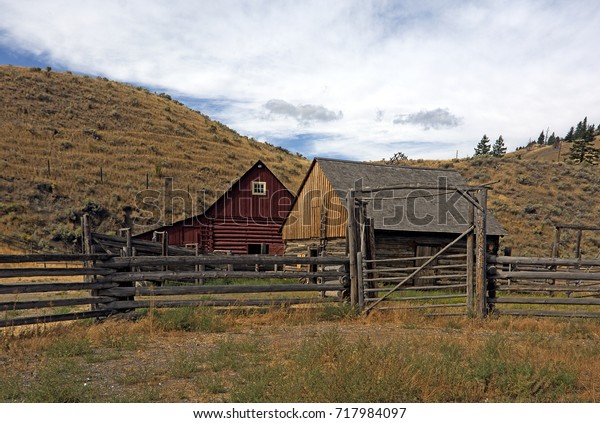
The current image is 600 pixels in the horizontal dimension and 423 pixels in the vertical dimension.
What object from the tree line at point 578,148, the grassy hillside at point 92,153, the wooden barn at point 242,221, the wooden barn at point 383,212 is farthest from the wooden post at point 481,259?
the tree line at point 578,148

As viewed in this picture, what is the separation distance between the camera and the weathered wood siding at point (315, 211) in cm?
2280

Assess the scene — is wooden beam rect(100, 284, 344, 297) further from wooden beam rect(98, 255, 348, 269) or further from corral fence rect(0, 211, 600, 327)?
wooden beam rect(98, 255, 348, 269)

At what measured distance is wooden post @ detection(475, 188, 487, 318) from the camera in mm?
11273

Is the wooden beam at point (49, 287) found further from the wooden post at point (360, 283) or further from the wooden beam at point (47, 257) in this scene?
the wooden post at point (360, 283)

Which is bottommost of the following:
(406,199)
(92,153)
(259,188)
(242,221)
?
(242,221)

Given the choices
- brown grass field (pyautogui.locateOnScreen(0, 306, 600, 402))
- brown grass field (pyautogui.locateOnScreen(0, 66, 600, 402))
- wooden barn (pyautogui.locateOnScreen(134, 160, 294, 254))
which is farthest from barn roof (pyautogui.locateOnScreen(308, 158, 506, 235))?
brown grass field (pyautogui.locateOnScreen(0, 306, 600, 402))

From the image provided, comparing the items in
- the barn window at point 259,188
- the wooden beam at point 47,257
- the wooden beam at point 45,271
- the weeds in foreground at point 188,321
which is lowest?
the weeds in foreground at point 188,321

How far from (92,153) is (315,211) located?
Result: 34523mm

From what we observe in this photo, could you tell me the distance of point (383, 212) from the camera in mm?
22391

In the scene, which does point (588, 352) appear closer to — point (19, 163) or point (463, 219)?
point (463, 219)

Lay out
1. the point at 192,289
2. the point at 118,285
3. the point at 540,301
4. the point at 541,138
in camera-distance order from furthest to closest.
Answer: the point at 541,138 < the point at 540,301 < the point at 192,289 < the point at 118,285

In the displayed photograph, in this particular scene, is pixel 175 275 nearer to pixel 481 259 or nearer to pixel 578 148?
pixel 481 259

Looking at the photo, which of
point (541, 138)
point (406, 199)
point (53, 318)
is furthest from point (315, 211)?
point (541, 138)

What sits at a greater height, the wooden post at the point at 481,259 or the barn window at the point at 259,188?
the barn window at the point at 259,188
